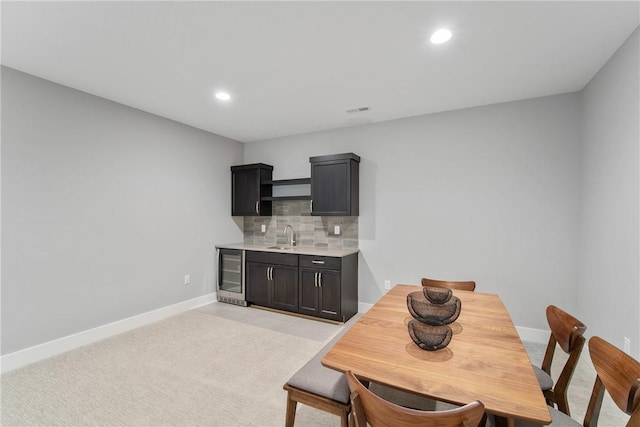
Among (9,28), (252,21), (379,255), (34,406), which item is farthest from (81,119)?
(379,255)

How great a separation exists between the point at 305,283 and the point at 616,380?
3.02m

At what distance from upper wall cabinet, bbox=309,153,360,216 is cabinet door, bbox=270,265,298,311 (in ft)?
2.94

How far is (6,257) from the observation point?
8.05 ft

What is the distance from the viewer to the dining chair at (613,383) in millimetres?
938

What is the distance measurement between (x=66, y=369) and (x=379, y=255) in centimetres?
343

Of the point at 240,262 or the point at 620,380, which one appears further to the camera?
the point at 240,262

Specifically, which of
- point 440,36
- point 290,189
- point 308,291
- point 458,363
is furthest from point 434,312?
point 290,189

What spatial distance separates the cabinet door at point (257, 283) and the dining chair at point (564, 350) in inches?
125

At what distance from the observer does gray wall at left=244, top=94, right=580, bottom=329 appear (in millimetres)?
2994

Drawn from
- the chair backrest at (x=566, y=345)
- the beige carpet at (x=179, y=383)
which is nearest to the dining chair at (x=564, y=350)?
the chair backrest at (x=566, y=345)

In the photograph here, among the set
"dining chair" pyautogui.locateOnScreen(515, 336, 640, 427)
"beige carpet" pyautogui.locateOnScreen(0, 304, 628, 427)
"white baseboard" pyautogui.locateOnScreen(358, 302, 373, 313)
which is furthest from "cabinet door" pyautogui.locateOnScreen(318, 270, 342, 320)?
"dining chair" pyautogui.locateOnScreen(515, 336, 640, 427)

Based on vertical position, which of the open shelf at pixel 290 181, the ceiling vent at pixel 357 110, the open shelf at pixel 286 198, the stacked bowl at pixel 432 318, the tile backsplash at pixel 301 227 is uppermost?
the ceiling vent at pixel 357 110

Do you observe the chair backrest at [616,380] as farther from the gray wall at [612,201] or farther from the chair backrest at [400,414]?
the gray wall at [612,201]

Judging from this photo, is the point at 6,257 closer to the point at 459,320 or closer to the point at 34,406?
the point at 34,406
